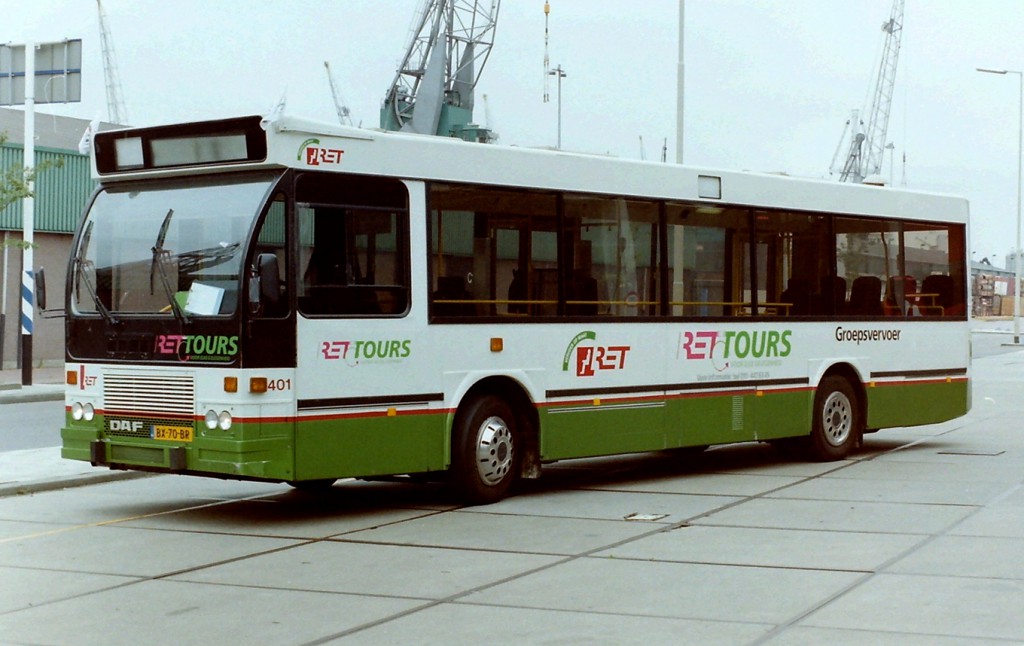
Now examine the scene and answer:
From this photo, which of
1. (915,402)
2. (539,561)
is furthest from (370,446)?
→ (915,402)

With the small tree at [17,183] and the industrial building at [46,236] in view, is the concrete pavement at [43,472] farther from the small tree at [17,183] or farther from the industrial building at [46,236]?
the industrial building at [46,236]

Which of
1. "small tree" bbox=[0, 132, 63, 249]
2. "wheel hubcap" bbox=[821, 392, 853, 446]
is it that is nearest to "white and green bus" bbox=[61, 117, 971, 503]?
"wheel hubcap" bbox=[821, 392, 853, 446]

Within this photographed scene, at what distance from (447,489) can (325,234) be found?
110 inches

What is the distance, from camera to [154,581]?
28.8 feet

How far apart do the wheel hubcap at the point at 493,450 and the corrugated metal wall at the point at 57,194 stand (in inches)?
1097

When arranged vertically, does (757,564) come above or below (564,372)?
below

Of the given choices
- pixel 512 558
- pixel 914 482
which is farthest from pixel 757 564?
pixel 914 482

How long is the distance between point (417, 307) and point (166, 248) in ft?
6.49

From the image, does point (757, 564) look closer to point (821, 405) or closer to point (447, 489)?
point (447, 489)

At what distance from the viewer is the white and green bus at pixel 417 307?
10906 mm

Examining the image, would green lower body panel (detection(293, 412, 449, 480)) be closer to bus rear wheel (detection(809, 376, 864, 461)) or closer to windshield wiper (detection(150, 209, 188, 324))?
windshield wiper (detection(150, 209, 188, 324))

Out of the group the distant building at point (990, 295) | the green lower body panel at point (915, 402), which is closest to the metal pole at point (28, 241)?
the green lower body panel at point (915, 402)

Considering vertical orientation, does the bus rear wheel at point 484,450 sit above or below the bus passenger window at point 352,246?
below

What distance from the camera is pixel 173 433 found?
11031 millimetres
